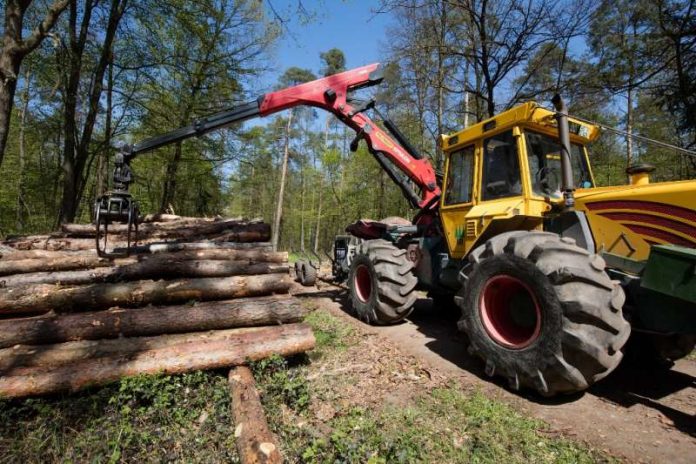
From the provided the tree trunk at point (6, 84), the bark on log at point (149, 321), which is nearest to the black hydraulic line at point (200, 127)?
the tree trunk at point (6, 84)

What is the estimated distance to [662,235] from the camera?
130 inches

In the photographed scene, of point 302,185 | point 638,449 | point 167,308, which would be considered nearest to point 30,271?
point 167,308

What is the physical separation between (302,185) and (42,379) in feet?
111

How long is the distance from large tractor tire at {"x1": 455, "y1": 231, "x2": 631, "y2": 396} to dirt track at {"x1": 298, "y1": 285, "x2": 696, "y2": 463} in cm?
20

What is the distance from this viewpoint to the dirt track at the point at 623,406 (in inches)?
107

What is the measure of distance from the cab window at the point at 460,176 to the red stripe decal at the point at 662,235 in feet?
6.51

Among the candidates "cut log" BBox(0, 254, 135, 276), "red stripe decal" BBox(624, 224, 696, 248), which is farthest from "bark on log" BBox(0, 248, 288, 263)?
"red stripe decal" BBox(624, 224, 696, 248)

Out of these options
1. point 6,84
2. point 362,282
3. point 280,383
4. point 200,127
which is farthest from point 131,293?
point 6,84

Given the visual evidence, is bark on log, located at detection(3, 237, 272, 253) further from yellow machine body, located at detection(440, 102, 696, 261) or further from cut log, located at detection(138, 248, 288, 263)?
yellow machine body, located at detection(440, 102, 696, 261)

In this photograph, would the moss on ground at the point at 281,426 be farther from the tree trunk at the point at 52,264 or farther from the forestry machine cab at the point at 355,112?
the forestry machine cab at the point at 355,112

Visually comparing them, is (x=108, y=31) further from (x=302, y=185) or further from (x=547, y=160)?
(x=302, y=185)

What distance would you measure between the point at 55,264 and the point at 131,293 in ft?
6.51

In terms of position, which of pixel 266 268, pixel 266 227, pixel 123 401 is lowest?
pixel 123 401

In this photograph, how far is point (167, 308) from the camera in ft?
14.0
